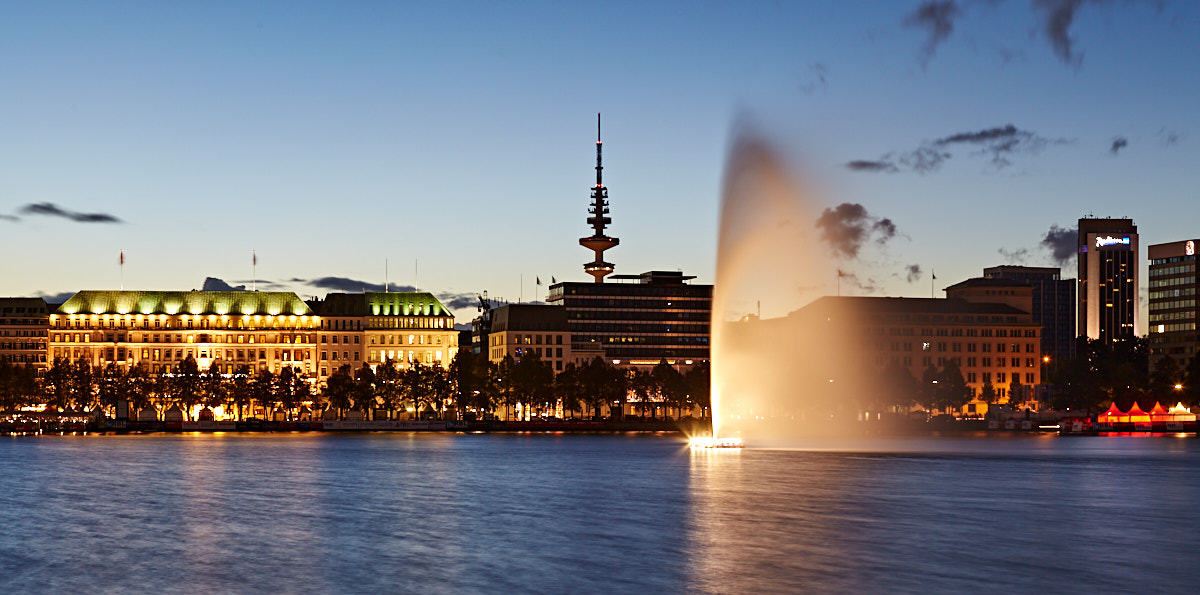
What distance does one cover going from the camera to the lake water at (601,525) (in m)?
47.2

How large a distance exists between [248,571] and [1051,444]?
12156 cm

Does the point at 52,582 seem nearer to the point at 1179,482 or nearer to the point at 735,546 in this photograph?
the point at 735,546

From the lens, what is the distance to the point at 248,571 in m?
49.4

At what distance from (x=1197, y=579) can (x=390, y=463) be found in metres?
75.4

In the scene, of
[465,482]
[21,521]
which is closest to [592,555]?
[21,521]

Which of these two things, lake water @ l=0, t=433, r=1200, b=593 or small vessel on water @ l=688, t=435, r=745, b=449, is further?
small vessel on water @ l=688, t=435, r=745, b=449

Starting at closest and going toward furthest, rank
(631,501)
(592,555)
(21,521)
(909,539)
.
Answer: (592,555) < (909,539) < (21,521) < (631,501)

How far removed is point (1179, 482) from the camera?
90.9 m

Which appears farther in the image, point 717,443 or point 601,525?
point 717,443

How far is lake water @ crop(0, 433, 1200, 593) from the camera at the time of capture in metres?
47.2

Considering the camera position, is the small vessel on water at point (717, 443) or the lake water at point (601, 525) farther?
the small vessel on water at point (717, 443)

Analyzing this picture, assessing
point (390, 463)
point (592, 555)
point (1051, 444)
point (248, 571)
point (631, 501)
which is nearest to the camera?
point (248, 571)

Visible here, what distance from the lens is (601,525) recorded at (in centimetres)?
6353

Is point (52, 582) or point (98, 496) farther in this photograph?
point (98, 496)
